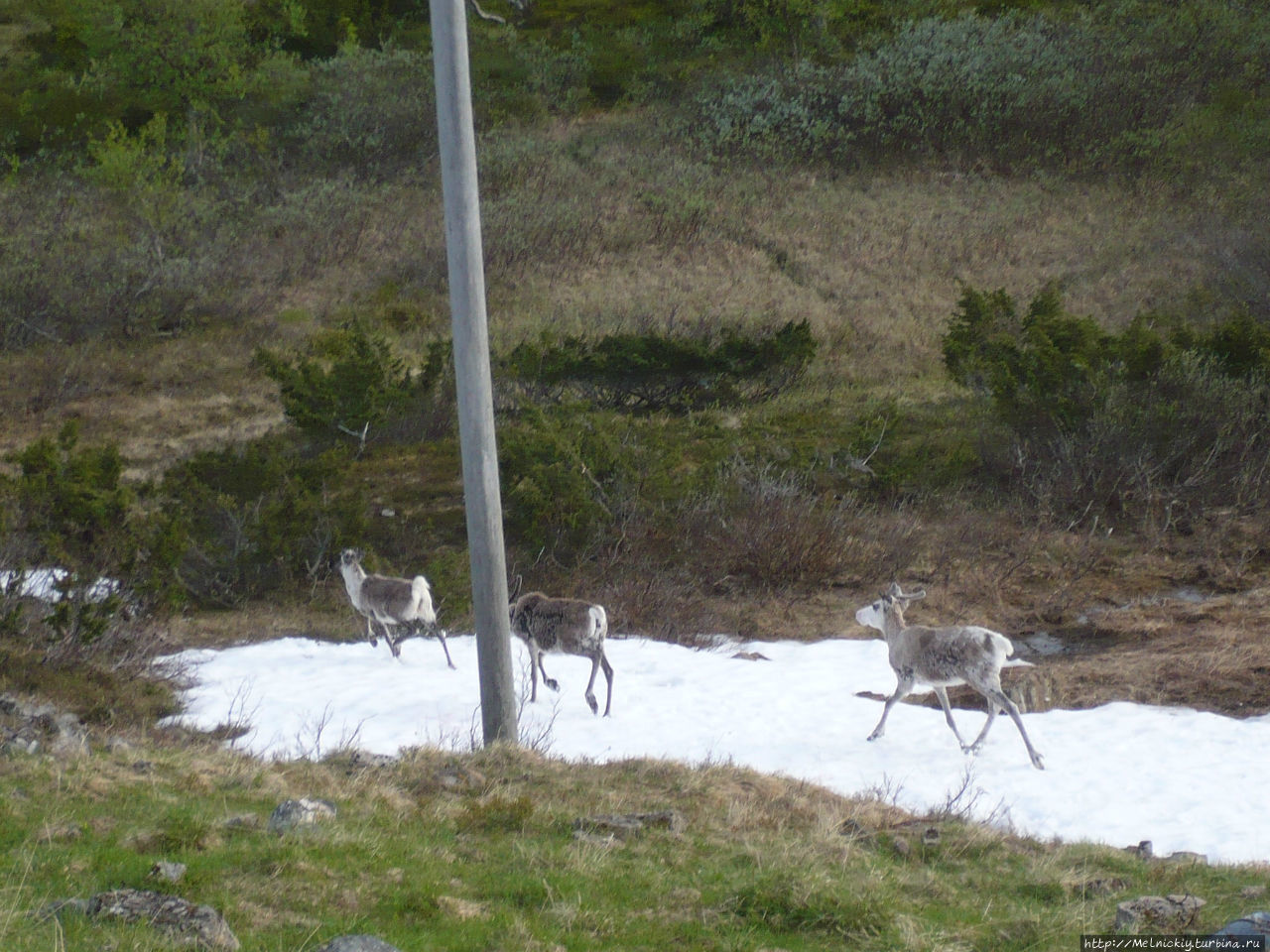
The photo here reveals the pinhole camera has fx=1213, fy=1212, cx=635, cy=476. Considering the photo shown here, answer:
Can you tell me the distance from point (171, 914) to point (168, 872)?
553 mm

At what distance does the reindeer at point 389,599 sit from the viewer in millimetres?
10602

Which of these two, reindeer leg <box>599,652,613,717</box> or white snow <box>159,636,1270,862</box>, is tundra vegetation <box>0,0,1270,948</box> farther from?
reindeer leg <box>599,652,613,717</box>

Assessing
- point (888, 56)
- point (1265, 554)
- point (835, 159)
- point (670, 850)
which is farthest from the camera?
point (888, 56)

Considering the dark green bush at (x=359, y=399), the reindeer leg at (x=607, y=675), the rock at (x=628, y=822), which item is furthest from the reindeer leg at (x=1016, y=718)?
the dark green bush at (x=359, y=399)

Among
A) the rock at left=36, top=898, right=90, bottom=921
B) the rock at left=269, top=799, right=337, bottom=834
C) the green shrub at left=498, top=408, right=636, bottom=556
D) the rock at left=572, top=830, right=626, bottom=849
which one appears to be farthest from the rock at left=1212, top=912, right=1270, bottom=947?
the green shrub at left=498, top=408, right=636, bottom=556

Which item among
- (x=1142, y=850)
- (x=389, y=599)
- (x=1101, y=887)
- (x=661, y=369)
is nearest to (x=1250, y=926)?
(x=1101, y=887)

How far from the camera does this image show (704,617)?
13195mm

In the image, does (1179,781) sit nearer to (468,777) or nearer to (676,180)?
(468,777)

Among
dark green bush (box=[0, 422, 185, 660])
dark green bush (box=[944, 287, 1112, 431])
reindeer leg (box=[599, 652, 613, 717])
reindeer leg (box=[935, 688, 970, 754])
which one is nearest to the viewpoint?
reindeer leg (box=[935, 688, 970, 754])

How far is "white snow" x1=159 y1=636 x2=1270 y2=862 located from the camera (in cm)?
773

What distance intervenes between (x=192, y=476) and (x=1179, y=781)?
11699 mm

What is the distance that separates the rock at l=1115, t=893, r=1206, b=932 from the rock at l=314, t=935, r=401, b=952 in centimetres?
289

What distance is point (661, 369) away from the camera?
22609mm

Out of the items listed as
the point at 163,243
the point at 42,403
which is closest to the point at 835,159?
the point at 163,243
